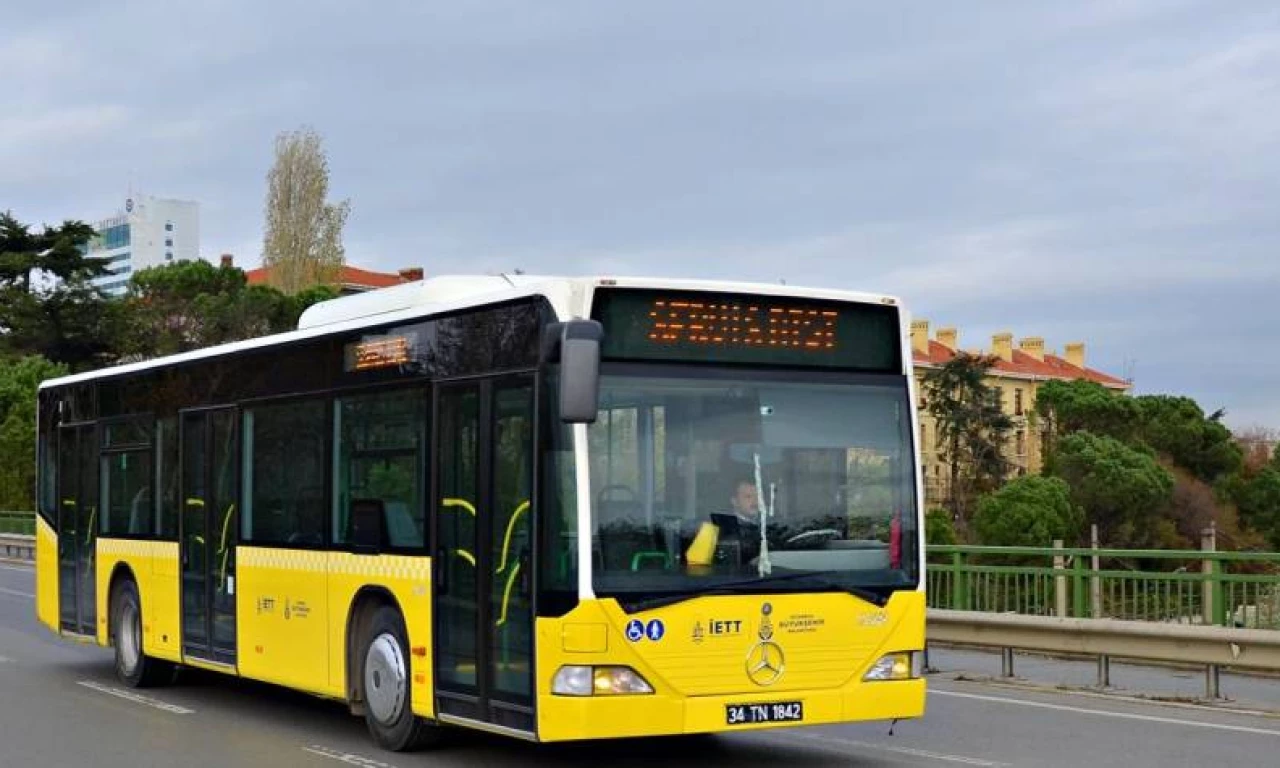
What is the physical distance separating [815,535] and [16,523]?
44.9 meters

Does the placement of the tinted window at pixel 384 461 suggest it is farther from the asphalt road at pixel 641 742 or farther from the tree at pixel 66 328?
the tree at pixel 66 328

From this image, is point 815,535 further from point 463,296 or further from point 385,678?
point 385,678

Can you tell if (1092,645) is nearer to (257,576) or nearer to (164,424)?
(257,576)

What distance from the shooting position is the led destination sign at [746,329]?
9805mm

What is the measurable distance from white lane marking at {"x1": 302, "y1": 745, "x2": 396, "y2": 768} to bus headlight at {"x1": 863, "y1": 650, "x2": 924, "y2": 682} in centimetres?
305

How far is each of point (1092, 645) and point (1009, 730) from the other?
9.84 ft

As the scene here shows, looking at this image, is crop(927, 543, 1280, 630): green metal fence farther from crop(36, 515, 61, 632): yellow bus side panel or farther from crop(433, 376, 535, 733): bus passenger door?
crop(36, 515, 61, 632): yellow bus side panel

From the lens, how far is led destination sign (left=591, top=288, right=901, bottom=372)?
980 cm

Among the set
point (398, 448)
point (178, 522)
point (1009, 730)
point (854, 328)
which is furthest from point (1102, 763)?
point (178, 522)

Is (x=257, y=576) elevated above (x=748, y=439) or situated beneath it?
situated beneath

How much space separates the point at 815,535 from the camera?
996 centimetres

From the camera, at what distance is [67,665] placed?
18172 mm

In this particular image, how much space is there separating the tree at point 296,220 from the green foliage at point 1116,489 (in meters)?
38.3

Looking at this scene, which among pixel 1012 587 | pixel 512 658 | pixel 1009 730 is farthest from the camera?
pixel 1012 587
